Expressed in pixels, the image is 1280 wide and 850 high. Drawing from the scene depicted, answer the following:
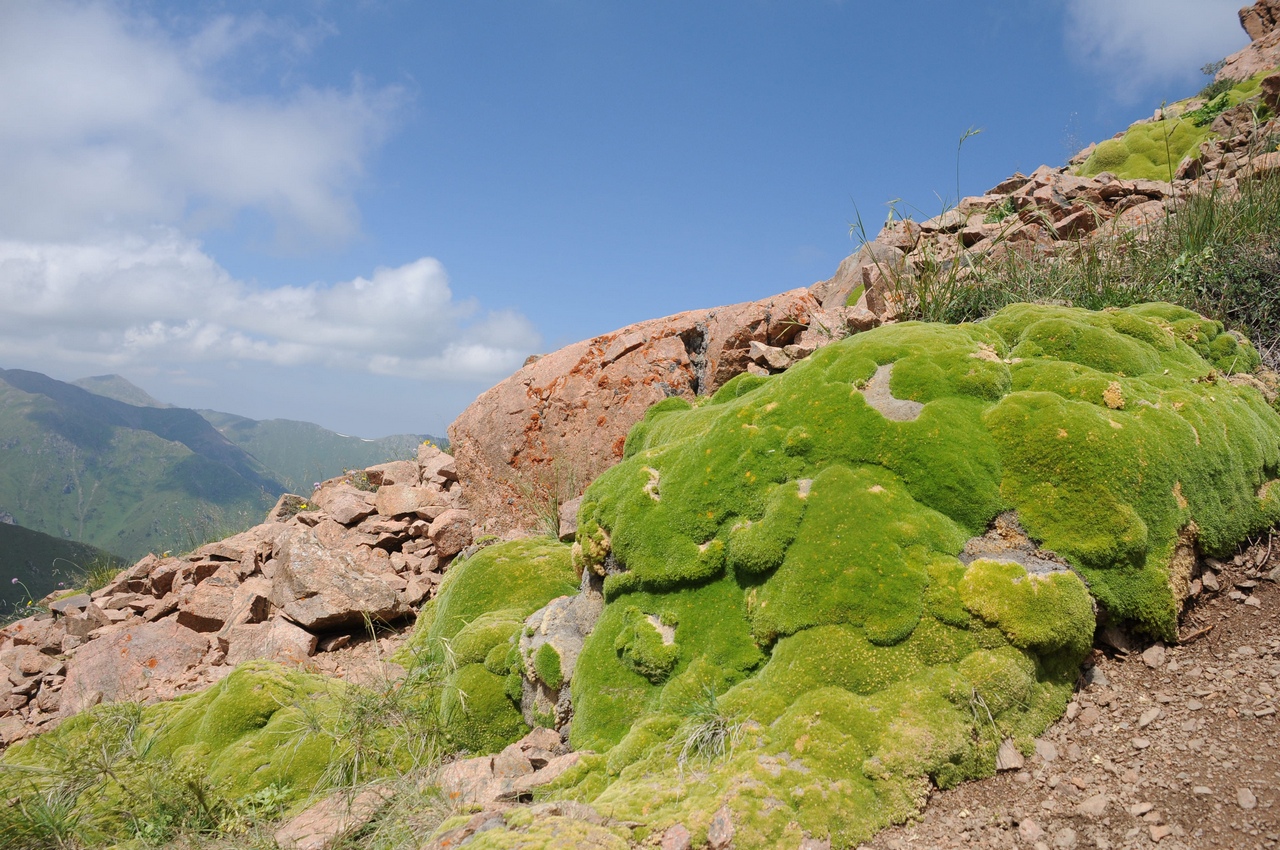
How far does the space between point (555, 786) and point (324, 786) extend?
2188 mm

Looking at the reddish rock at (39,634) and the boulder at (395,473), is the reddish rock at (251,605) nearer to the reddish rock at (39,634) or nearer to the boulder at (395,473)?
the boulder at (395,473)

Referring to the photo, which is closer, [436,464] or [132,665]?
[132,665]

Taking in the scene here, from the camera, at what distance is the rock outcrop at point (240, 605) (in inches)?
324

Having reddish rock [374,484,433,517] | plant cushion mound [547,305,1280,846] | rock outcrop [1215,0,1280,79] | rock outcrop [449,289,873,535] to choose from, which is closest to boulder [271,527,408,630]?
reddish rock [374,484,433,517]

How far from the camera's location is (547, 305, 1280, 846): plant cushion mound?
137 inches

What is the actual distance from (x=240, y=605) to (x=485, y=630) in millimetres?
4970

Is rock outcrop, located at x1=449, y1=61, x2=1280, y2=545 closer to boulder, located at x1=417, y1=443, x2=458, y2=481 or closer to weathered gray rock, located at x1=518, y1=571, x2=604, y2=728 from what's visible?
boulder, located at x1=417, y1=443, x2=458, y2=481

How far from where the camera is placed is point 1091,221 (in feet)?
34.6

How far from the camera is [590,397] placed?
9578 mm

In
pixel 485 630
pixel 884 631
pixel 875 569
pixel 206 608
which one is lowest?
pixel 206 608

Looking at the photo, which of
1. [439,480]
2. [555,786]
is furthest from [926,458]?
[439,480]

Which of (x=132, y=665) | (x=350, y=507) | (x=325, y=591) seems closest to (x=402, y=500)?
(x=350, y=507)

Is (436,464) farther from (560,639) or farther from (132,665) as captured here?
(560,639)

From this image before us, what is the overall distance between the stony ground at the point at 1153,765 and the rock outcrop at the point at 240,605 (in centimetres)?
693
